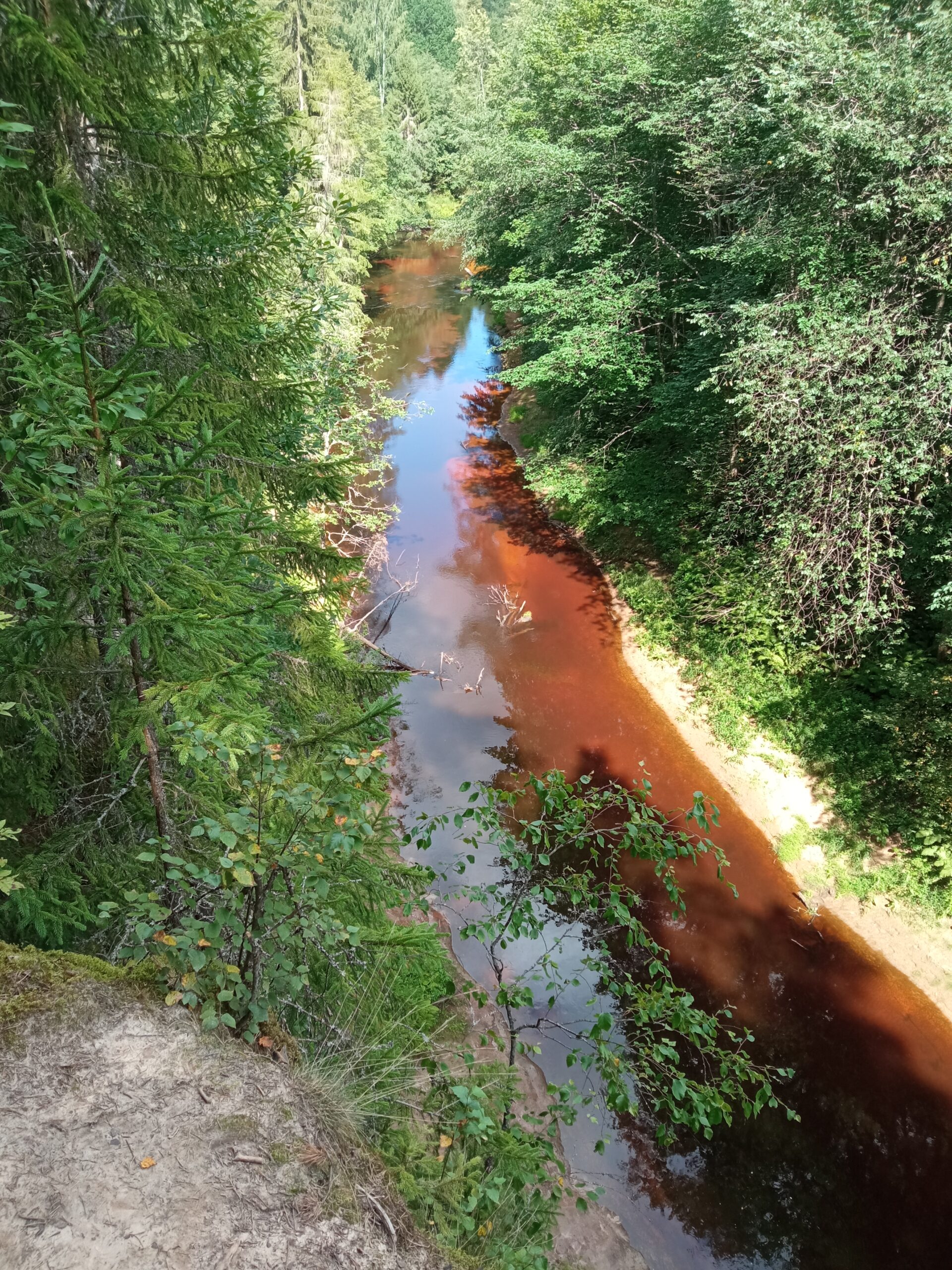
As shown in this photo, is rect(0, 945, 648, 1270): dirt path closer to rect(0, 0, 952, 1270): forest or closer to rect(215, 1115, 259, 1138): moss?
rect(215, 1115, 259, 1138): moss

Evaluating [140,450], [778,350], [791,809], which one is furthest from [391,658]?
[140,450]

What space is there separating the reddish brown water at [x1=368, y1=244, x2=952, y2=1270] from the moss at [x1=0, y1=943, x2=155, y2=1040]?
577 centimetres

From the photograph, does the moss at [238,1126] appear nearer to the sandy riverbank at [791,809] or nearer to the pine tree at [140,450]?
the pine tree at [140,450]

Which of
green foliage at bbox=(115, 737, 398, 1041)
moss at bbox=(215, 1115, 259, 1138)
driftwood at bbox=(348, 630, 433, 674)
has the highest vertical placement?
green foliage at bbox=(115, 737, 398, 1041)

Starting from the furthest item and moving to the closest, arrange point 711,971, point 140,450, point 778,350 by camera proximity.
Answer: point 778,350 < point 711,971 < point 140,450

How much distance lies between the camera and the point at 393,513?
17.1m

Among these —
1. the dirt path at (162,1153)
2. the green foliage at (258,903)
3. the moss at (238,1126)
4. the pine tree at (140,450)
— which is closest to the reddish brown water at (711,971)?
the dirt path at (162,1153)

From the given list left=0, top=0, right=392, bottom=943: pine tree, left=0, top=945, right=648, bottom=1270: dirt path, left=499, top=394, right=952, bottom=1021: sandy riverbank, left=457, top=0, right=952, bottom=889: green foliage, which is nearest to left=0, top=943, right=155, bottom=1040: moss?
left=0, top=945, right=648, bottom=1270: dirt path

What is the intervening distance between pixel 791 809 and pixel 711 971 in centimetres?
262

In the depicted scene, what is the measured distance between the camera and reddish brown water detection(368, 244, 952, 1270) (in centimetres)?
644

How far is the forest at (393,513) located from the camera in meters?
2.78

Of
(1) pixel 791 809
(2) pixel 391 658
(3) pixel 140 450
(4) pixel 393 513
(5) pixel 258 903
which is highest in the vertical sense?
(3) pixel 140 450

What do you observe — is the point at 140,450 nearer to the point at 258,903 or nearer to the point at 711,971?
the point at 258,903

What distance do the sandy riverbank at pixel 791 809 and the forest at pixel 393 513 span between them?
10.6 inches
